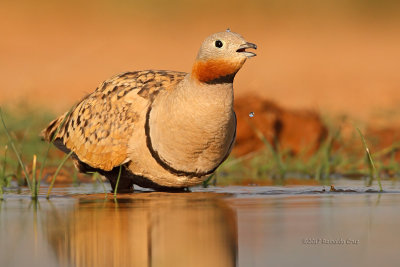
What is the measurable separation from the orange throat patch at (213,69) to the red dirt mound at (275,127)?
4.47m

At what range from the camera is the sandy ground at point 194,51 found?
18.4m

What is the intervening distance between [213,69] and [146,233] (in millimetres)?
1869

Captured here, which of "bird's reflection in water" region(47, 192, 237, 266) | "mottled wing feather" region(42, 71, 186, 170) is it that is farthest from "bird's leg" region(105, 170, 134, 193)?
"bird's reflection in water" region(47, 192, 237, 266)

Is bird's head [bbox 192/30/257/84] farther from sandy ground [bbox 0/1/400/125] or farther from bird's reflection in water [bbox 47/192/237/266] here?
sandy ground [bbox 0/1/400/125]

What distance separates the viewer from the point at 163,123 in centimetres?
748

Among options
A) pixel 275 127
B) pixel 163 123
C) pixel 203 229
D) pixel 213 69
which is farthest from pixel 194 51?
pixel 203 229

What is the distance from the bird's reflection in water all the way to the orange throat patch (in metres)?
0.93

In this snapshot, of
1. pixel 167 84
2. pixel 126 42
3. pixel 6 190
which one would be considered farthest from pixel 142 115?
pixel 126 42

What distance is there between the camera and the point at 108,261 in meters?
4.79

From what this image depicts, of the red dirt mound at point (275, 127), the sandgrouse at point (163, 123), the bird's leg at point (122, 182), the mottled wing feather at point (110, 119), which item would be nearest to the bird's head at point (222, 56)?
the sandgrouse at point (163, 123)

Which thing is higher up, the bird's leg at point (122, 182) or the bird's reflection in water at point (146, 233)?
the bird's reflection in water at point (146, 233)

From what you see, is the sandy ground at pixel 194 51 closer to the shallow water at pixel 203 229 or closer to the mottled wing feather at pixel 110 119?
the mottled wing feather at pixel 110 119

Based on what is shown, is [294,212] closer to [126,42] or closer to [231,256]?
[231,256]

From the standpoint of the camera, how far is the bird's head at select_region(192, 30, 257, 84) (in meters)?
6.95
